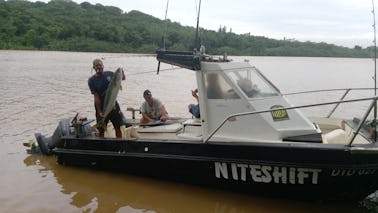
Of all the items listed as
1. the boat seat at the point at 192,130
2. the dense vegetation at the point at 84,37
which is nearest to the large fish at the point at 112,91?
the boat seat at the point at 192,130

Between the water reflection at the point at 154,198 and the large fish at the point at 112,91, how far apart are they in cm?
127

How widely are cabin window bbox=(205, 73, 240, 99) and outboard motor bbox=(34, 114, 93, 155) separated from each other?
2586 millimetres

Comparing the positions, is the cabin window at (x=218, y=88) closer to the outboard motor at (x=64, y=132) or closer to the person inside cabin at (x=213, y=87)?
the person inside cabin at (x=213, y=87)

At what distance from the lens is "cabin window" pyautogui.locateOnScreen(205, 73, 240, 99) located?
21.3 feet

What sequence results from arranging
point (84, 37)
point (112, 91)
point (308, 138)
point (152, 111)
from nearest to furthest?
1. point (308, 138)
2. point (112, 91)
3. point (152, 111)
4. point (84, 37)

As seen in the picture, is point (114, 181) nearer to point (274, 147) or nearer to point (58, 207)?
point (58, 207)

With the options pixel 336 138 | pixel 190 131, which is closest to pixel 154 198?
pixel 190 131

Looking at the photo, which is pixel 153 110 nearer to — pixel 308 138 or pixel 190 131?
pixel 190 131

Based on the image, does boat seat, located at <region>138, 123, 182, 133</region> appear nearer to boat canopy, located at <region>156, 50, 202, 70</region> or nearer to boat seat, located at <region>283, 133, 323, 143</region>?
boat canopy, located at <region>156, 50, 202, 70</region>

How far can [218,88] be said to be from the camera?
6.56m

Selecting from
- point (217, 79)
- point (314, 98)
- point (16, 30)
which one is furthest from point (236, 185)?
point (16, 30)

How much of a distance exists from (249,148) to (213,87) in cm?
116

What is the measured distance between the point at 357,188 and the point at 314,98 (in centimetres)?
1470

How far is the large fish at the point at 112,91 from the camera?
6.75 metres
